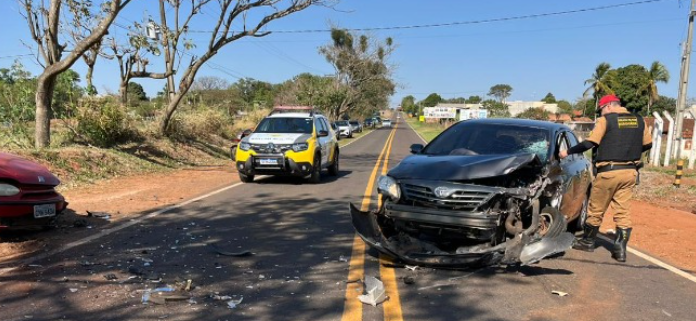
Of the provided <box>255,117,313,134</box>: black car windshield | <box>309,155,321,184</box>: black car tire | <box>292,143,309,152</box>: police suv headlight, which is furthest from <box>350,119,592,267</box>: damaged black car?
<box>255,117,313,134</box>: black car windshield

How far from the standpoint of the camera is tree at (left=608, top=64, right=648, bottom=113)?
65.6 metres

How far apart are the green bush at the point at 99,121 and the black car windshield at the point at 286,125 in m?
5.88

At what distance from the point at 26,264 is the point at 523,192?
4938mm

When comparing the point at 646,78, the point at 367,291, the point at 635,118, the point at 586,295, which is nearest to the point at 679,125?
the point at 635,118

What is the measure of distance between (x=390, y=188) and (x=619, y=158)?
2.82m

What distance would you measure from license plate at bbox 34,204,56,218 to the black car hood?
3968 millimetres

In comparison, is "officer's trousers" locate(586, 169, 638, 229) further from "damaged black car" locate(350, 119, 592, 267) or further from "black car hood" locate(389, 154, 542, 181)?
"black car hood" locate(389, 154, 542, 181)

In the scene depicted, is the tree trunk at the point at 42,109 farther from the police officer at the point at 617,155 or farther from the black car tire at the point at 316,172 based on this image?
the police officer at the point at 617,155

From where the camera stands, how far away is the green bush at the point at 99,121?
14891 millimetres

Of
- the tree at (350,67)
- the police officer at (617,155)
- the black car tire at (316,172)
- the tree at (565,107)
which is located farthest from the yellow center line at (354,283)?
the tree at (565,107)

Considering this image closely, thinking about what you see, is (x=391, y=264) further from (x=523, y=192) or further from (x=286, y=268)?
(x=523, y=192)

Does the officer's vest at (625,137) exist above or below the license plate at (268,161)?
above

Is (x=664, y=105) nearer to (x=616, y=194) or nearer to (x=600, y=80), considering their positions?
(x=600, y=80)

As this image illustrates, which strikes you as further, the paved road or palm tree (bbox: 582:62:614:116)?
palm tree (bbox: 582:62:614:116)
